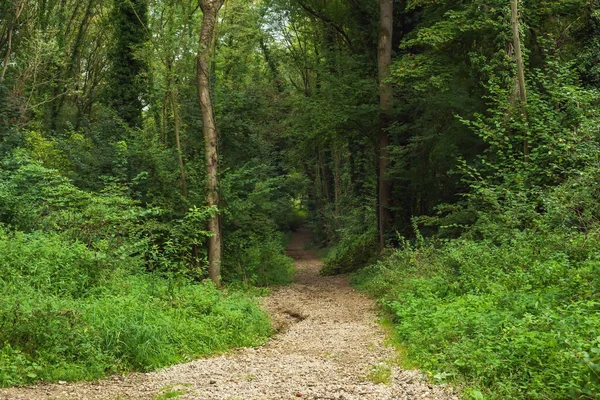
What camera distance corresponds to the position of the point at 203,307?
8.99 meters

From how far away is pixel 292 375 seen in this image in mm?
6531

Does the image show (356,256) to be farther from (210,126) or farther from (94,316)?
(94,316)

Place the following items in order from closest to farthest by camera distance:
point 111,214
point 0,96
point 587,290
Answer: point 587,290
point 111,214
point 0,96

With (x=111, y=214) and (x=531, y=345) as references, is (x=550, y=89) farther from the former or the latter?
(x=111, y=214)

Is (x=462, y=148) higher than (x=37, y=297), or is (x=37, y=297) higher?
(x=462, y=148)

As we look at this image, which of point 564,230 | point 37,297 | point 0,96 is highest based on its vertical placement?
point 0,96

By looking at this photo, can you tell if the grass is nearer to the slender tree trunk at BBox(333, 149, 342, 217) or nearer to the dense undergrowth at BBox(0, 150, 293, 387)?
the dense undergrowth at BBox(0, 150, 293, 387)

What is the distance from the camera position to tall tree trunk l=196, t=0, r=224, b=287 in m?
12.7

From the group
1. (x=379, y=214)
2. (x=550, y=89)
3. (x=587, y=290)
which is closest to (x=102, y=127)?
(x=379, y=214)

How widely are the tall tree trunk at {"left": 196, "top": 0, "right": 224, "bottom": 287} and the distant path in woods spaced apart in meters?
2.68

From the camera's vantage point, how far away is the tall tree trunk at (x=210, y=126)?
12672 millimetres

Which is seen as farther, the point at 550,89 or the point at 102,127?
the point at 102,127

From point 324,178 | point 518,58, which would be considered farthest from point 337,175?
point 518,58

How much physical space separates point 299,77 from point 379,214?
2001 cm
